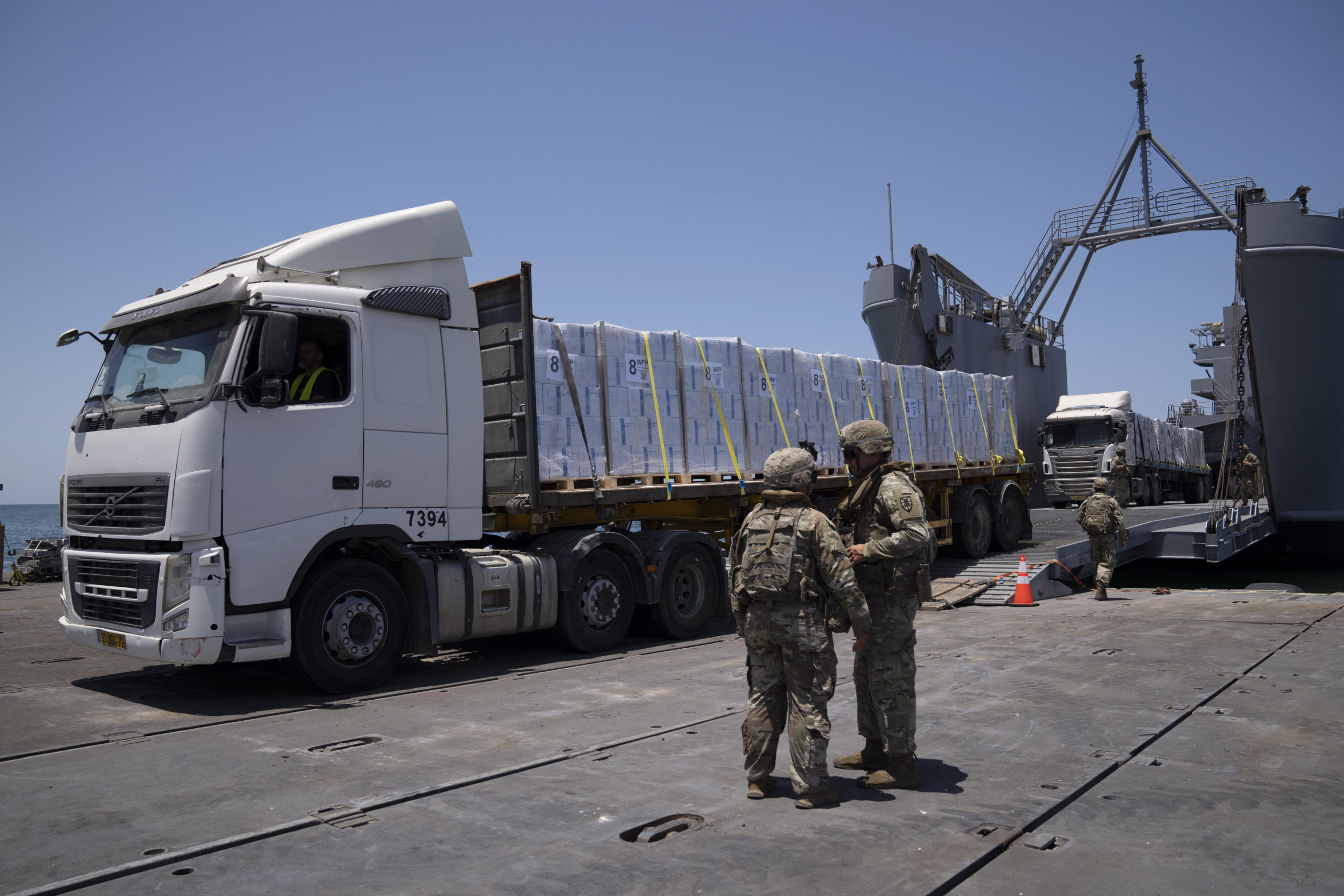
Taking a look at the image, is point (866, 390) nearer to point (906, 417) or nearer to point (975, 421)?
point (906, 417)

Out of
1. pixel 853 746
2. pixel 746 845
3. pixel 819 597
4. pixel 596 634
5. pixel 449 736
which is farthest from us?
pixel 596 634

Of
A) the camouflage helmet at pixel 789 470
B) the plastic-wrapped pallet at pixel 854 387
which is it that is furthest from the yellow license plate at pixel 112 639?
the plastic-wrapped pallet at pixel 854 387

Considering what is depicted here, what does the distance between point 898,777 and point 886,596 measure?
2.96 ft

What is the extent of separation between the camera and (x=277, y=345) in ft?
23.1

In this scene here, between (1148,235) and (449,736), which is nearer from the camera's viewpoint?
(449,736)

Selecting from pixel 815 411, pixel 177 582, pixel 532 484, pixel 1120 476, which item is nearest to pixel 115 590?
pixel 177 582

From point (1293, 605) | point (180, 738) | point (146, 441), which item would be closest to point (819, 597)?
point (180, 738)

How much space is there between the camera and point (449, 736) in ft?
20.0

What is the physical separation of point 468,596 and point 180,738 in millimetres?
2740

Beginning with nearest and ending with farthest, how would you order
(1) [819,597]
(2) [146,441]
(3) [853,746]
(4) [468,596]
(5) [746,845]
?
(5) [746,845], (1) [819,597], (3) [853,746], (2) [146,441], (4) [468,596]

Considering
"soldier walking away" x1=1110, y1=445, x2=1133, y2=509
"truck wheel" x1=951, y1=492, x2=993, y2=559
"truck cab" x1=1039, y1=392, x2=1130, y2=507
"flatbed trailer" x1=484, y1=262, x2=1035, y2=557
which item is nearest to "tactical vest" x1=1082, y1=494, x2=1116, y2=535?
"truck wheel" x1=951, y1=492, x2=993, y2=559

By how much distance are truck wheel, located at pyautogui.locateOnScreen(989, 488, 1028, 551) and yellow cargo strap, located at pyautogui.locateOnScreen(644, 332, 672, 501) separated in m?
8.82

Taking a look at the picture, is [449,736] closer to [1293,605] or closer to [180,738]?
[180,738]

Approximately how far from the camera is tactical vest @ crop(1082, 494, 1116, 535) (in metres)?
14.1
